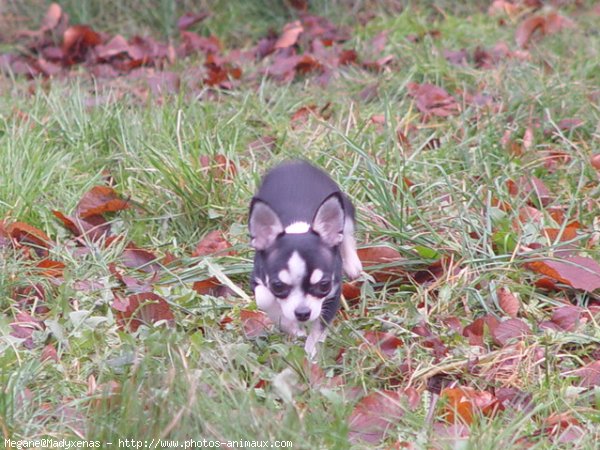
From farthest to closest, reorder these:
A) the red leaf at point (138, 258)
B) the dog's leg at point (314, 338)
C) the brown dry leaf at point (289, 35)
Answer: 1. the brown dry leaf at point (289, 35)
2. the red leaf at point (138, 258)
3. the dog's leg at point (314, 338)

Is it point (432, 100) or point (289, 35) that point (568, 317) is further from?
point (289, 35)

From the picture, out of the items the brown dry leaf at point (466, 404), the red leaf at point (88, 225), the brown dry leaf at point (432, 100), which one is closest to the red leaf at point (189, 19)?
the brown dry leaf at point (432, 100)

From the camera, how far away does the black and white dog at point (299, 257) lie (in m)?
3.51

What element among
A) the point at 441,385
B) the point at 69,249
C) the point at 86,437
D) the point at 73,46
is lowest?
the point at 73,46

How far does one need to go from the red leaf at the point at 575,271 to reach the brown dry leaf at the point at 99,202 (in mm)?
1836

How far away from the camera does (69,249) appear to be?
15.3ft

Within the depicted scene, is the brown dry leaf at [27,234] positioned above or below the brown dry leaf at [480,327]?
below

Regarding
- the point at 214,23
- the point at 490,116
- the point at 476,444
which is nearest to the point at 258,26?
the point at 214,23

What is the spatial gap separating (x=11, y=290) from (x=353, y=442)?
165 centimetres

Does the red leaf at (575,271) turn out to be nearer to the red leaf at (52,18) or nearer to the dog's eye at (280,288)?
the dog's eye at (280,288)

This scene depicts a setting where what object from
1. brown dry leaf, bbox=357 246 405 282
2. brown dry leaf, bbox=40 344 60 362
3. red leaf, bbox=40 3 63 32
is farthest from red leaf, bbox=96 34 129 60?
brown dry leaf, bbox=40 344 60 362

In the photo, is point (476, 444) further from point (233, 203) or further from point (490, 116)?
point (490, 116)

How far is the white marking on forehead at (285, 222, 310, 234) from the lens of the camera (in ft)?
11.9

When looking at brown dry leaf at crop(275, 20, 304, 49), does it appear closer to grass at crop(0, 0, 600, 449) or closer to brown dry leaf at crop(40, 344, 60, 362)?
grass at crop(0, 0, 600, 449)
